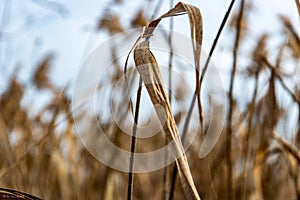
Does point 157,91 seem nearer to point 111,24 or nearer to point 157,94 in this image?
point 157,94

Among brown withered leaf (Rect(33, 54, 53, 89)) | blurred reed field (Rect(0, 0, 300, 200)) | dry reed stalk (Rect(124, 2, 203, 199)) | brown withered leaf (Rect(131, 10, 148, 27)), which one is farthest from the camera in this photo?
brown withered leaf (Rect(33, 54, 53, 89))

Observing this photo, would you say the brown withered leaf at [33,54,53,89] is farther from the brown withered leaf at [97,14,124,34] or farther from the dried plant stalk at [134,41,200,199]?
the dried plant stalk at [134,41,200,199]

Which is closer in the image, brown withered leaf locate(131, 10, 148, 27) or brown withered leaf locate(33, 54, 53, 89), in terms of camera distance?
brown withered leaf locate(131, 10, 148, 27)

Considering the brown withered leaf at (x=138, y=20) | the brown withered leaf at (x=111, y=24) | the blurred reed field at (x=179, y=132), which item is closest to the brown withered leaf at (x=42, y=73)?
the blurred reed field at (x=179, y=132)

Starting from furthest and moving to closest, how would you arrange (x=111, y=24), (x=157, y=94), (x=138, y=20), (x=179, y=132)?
(x=111, y=24), (x=138, y=20), (x=179, y=132), (x=157, y=94)

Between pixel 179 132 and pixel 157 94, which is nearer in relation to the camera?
pixel 157 94

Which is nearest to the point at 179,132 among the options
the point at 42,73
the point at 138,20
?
the point at 138,20

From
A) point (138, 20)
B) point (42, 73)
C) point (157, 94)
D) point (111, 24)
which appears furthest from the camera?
point (42, 73)

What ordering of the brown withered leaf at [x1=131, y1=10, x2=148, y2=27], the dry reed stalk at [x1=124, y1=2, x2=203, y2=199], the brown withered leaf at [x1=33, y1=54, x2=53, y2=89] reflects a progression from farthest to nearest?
the brown withered leaf at [x1=33, y1=54, x2=53, y2=89], the brown withered leaf at [x1=131, y1=10, x2=148, y2=27], the dry reed stalk at [x1=124, y1=2, x2=203, y2=199]

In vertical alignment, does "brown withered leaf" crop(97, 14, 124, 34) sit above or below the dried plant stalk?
above

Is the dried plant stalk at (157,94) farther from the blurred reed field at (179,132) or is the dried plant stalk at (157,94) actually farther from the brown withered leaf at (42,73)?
the brown withered leaf at (42,73)

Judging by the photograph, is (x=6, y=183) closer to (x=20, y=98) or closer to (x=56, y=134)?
(x=56, y=134)

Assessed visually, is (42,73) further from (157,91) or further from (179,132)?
(157,91)

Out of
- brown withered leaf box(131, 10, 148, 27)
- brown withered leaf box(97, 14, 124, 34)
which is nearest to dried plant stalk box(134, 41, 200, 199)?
brown withered leaf box(131, 10, 148, 27)
